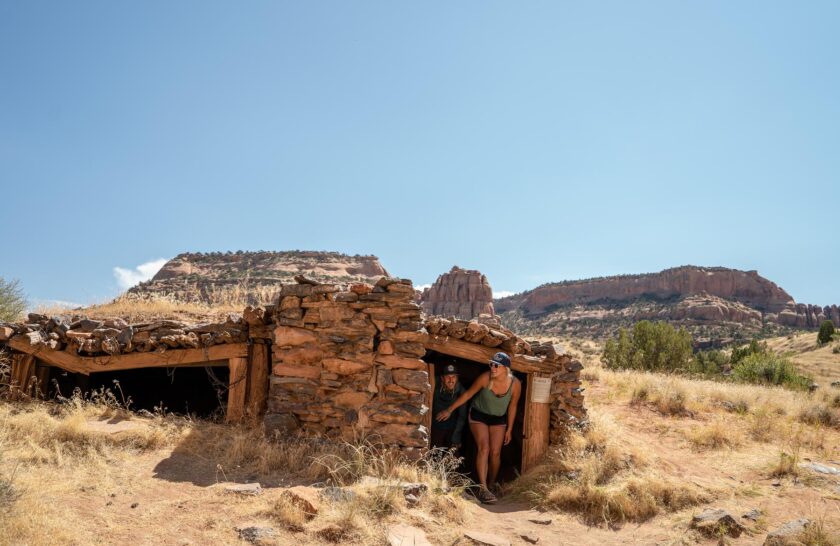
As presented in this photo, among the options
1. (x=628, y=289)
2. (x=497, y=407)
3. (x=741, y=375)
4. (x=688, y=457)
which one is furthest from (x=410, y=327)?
(x=628, y=289)

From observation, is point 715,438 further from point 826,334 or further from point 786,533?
point 826,334

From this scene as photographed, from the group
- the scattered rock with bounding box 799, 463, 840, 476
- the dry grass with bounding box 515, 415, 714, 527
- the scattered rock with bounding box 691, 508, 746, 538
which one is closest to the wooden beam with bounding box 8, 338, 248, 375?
the dry grass with bounding box 515, 415, 714, 527

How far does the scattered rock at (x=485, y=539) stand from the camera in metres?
4.27

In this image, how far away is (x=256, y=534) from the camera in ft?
12.6

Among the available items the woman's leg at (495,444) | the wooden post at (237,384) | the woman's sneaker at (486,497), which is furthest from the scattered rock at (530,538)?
the wooden post at (237,384)

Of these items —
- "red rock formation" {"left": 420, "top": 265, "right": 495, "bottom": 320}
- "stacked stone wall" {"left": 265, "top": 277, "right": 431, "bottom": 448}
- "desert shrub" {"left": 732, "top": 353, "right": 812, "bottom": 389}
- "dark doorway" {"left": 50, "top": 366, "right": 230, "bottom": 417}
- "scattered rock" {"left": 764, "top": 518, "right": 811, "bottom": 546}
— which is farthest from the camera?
"red rock formation" {"left": 420, "top": 265, "right": 495, "bottom": 320}

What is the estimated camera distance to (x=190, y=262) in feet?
126

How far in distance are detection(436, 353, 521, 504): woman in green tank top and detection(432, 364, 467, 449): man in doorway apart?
18.5 inches

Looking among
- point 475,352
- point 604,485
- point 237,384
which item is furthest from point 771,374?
point 237,384

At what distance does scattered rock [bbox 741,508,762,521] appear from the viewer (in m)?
5.05

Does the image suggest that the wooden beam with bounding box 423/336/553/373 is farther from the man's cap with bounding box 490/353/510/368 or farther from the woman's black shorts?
the woman's black shorts

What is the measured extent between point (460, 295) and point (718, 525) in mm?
→ 60507

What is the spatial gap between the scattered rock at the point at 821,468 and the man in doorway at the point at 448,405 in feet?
14.5

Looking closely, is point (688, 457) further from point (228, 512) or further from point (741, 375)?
point (741, 375)
